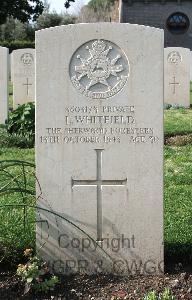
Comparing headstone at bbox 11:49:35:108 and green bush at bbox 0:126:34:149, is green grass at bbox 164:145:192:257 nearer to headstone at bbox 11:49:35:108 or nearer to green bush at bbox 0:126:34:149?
green bush at bbox 0:126:34:149

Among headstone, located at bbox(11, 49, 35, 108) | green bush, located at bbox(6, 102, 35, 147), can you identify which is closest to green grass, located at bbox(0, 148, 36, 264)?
green bush, located at bbox(6, 102, 35, 147)

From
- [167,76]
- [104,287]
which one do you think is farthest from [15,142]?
[167,76]

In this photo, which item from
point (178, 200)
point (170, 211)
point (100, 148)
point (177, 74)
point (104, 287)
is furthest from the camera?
point (177, 74)

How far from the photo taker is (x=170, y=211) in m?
5.81

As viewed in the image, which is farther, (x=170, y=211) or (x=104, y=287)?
(x=170, y=211)

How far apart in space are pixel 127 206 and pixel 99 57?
1045 millimetres

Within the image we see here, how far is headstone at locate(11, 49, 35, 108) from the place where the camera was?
15.0m

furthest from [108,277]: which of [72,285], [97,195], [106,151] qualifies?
[106,151]

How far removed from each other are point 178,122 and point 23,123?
131 inches

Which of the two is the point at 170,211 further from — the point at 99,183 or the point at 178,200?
the point at 99,183

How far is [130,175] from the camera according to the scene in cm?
425

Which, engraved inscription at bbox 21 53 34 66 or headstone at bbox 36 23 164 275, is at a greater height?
engraved inscription at bbox 21 53 34 66

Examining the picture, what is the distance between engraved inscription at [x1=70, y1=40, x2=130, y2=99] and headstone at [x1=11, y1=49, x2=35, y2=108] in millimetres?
10893

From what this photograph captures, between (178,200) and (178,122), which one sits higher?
(178,122)
